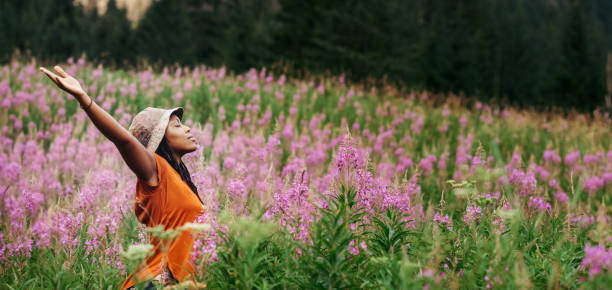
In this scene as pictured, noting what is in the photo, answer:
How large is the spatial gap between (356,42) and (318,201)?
21.5m

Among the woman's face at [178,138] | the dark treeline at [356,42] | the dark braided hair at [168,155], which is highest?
the dark treeline at [356,42]

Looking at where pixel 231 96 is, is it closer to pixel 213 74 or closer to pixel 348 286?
pixel 213 74

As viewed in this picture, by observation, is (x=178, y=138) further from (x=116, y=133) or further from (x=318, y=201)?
(x=318, y=201)

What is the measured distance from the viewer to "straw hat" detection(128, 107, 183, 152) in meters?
2.92

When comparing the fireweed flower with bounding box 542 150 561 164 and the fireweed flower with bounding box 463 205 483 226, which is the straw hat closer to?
the fireweed flower with bounding box 463 205 483 226

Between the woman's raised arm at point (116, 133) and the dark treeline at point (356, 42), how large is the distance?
1039 cm

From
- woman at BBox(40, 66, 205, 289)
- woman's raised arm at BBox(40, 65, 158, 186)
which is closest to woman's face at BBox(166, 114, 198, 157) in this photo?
woman at BBox(40, 66, 205, 289)

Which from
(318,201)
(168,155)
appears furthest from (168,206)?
(318,201)

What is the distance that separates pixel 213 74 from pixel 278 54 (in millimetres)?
14193

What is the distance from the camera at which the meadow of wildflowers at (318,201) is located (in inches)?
85.9

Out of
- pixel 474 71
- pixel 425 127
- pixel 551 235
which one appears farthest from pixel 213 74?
pixel 474 71

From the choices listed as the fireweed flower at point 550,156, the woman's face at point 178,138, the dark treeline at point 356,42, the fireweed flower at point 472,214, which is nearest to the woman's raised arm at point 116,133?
the woman's face at point 178,138

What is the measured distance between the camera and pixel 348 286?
2.23 metres

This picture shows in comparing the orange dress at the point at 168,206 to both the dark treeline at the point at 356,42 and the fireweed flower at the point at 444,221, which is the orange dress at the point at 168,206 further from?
the dark treeline at the point at 356,42
